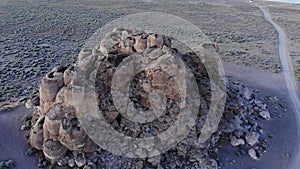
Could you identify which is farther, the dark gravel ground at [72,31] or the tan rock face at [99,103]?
the dark gravel ground at [72,31]

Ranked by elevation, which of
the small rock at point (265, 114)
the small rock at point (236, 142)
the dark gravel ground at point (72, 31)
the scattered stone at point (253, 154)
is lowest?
the scattered stone at point (253, 154)

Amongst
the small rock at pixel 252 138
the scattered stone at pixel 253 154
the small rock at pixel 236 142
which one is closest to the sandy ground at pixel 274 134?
the scattered stone at pixel 253 154

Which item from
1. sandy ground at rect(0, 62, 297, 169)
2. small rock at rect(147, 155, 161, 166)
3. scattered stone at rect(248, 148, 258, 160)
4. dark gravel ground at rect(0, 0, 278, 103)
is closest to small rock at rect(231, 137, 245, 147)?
sandy ground at rect(0, 62, 297, 169)

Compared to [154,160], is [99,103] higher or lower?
higher

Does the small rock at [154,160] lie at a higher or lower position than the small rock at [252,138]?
higher

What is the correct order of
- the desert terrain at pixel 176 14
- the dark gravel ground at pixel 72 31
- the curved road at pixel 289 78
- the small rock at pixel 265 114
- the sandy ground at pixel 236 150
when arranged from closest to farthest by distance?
the sandy ground at pixel 236 150
the desert terrain at pixel 176 14
the curved road at pixel 289 78
the small rock at pixel 265 114
the dark gravel ground at pixel 72 31

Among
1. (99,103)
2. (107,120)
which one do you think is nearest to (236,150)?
(107,120)

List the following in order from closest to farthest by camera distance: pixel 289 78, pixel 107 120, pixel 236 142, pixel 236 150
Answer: pixel 107 120 → pixel 236 150 → pixel 236 142 → pixel 289 78

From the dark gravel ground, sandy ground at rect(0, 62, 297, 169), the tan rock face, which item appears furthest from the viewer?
the dark gravel ground

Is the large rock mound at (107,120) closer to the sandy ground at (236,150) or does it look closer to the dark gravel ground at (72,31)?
the sandy ground at (236,150)

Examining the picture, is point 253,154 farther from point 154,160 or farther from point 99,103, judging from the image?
point 99,103

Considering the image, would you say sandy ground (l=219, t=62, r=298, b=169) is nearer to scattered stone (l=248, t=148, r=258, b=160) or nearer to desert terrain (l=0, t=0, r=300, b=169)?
desert terrain (l=0, t=0, r=300, b=169)
